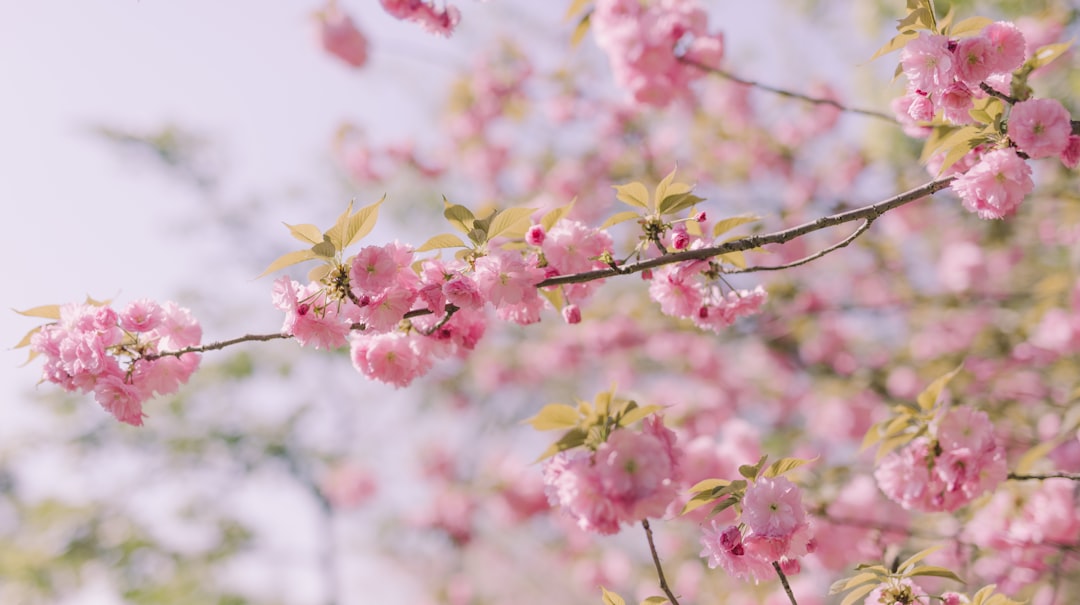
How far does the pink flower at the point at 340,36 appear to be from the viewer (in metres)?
4.35

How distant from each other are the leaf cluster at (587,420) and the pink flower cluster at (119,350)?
935 mm

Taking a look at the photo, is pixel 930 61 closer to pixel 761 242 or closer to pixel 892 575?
pixel 761 242

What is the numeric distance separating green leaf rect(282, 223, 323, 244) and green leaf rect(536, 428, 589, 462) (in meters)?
0.64

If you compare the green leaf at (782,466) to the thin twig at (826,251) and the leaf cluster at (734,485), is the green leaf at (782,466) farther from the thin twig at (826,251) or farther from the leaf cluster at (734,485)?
the thin twig at (826,251)

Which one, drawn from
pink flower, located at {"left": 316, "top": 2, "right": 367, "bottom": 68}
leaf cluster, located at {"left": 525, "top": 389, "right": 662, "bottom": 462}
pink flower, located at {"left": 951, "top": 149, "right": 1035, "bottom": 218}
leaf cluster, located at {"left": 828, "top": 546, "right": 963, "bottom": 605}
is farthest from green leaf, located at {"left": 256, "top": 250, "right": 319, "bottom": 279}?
pink flower, located at {"left": 316, "top": 2, "right": 367, "bottom": 68}

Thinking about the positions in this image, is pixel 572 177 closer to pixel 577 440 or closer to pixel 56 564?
pixel 577 440

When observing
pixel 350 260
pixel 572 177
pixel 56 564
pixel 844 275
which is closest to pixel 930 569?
pixel 350 260

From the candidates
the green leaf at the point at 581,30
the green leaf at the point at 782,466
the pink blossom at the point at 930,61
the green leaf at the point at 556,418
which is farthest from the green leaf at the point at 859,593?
the green leaf at the point at 581,30

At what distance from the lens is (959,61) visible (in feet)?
4.42

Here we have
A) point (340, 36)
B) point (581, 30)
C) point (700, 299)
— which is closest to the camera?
point (700, 299)

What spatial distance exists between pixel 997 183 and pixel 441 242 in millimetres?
1181

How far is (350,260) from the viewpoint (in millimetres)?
1396

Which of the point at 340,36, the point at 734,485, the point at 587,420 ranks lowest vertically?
the point at 734,485

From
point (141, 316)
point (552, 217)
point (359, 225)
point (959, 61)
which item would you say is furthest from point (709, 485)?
point (141, 316)
